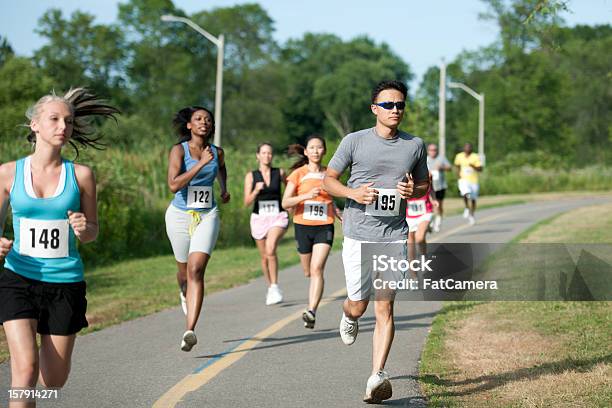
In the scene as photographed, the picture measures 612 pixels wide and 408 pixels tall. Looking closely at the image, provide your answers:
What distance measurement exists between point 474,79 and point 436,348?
79.8 metres

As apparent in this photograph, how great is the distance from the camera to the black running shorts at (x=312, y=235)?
10.1 m

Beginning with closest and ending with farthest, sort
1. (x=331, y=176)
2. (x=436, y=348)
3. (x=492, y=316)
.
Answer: (x=331, y=176) → (x=436, y=348) → (x=492, y=316)

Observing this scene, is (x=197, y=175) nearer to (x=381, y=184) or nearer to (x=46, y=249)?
(x=381, y=184)

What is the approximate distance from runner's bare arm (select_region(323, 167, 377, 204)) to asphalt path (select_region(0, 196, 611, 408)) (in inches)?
53.2

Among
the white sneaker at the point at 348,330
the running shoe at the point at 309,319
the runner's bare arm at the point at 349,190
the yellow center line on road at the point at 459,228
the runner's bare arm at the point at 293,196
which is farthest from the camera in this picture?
the yellow center line on road at the point at 459,228

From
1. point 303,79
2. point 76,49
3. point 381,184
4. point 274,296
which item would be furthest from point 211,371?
point 303,79

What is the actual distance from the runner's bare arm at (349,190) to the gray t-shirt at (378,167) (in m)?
0.07

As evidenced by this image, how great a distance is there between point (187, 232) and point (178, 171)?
56 cm

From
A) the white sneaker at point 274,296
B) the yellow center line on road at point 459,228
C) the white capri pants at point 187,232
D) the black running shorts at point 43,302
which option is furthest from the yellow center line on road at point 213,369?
the yellow center line on road at point 459,228

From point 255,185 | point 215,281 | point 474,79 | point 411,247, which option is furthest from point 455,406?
point 474,79

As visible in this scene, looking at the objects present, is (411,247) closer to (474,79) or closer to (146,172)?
(146,172)

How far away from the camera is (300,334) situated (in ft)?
31.0

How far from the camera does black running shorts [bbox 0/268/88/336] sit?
493 centimetres

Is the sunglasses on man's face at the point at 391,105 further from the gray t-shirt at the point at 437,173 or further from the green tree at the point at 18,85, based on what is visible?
the green tree at the point at 18,85
